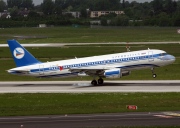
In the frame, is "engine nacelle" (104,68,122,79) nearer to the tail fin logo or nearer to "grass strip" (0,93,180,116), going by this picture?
"grass strip" (0,93,180,116)

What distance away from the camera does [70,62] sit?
202ft

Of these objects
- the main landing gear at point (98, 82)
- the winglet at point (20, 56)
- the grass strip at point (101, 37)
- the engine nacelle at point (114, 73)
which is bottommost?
the grass strip at point (101, 37)

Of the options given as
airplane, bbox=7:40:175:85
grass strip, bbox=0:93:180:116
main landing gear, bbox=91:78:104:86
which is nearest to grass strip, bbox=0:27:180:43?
airplane, bbox=7:40:175:85

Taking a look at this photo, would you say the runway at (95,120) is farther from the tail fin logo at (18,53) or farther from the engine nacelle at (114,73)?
the tail fin logo at (18,53)

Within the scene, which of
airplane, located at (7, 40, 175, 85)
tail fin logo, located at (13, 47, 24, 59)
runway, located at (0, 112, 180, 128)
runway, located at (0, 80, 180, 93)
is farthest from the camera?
tail fin logo, located at (13, 47, 24, 59)

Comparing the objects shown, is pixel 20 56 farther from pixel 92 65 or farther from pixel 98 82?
pixel 98 82

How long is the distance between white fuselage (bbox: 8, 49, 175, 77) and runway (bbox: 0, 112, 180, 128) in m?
21.0

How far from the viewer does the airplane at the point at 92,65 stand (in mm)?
60781

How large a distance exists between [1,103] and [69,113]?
338 inches

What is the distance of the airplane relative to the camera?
60.8 meters

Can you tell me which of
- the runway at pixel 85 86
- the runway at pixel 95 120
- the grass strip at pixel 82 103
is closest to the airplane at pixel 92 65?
the runway at pixel 85 86

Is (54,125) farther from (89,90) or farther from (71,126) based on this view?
(89,90)

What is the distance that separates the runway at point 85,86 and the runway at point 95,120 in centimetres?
1544

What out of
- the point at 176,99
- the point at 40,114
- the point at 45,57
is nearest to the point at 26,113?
the point at 40,114
